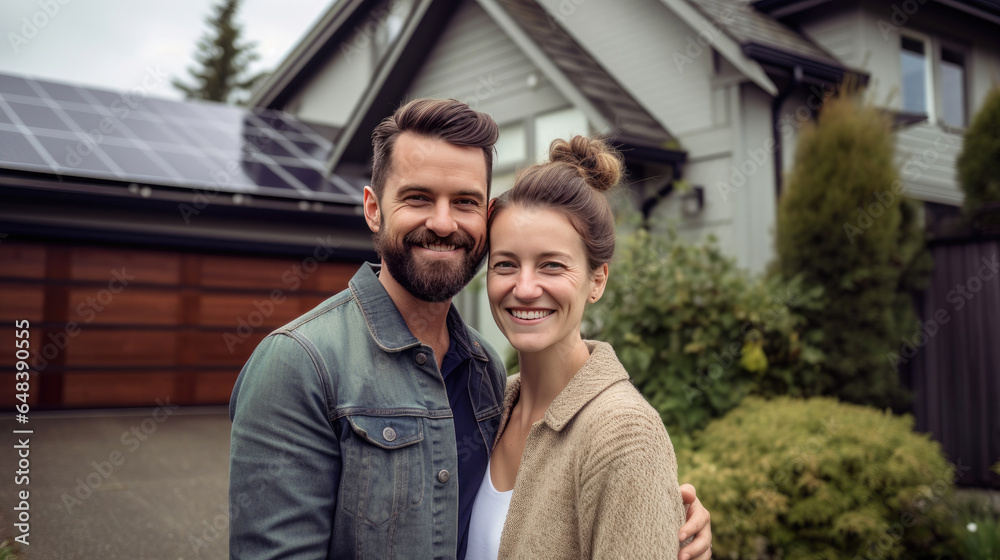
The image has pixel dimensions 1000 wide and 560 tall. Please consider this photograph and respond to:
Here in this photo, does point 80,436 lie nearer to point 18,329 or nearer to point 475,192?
point 18,329

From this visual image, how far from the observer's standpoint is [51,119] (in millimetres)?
9875

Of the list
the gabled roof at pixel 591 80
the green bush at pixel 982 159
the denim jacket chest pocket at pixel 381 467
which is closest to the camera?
the denim jacket chest pocket at pixel 381 467

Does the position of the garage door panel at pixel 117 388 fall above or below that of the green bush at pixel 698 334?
below

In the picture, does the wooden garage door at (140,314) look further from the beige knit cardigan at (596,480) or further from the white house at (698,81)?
the beige knit cardigan at (596,480)

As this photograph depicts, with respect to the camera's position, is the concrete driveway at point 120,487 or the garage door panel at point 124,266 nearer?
the concrete driveway at point 120,487

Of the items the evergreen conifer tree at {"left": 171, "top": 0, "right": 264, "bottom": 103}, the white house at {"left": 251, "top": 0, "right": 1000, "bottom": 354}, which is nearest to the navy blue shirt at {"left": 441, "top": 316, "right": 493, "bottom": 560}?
the white house at {"left": 251, "top": 0, "right": 1000, "bottom": 354}

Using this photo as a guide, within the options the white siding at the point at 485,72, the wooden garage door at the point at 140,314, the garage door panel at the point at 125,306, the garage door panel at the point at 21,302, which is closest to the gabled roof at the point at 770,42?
the white siding at the point at 485,72

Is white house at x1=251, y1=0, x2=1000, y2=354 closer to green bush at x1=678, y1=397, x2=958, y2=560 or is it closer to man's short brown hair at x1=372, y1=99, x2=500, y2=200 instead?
green bush at x1=678, y1=397, x2=958, y2=560

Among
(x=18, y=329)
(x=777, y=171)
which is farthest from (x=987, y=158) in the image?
(x=18, y=329)

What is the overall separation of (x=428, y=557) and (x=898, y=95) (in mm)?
9782

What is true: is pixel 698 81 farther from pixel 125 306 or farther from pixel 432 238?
pixel 125 306

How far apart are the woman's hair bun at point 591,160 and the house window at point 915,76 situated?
30.1 feet

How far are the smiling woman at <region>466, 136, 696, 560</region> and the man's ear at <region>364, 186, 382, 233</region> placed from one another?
14.1 inches

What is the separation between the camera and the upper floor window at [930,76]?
32.3 ft
